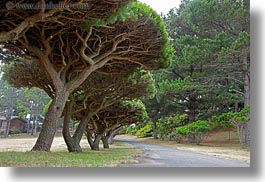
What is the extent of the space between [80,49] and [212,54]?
2002 millimetres

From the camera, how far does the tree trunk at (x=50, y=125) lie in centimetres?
420

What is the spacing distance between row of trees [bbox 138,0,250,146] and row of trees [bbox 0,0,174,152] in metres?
0.42

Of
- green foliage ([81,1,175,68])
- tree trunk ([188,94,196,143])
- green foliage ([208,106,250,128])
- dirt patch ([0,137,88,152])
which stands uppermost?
green foliage ([81,1,175,68])

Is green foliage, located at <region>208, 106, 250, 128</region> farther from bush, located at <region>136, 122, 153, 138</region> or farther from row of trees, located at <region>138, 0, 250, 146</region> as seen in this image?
bush, located at <region>136, 122, 153, 138</region>

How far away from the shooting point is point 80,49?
462 cm

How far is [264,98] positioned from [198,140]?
6.96 feet

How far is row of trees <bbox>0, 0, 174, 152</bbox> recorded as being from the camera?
3650 millimetres

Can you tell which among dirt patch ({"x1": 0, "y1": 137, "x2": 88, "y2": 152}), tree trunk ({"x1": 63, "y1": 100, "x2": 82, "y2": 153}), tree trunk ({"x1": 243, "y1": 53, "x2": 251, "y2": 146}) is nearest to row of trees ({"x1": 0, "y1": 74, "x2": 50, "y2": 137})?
dirt patch ({"x1": 0, "y1": 137, "x2": 88, "y2": 152})

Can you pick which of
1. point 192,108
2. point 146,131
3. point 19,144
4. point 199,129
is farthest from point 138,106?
point 19,144

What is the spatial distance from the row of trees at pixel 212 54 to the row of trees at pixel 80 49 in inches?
16.5

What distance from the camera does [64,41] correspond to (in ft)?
15.5

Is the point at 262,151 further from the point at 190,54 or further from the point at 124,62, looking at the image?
the point at 124,62

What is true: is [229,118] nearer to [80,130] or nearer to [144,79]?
[144,79]

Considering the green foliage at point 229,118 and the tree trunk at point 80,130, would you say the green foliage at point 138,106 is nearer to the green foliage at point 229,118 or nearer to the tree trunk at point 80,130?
the tree trunk at point 80,130
